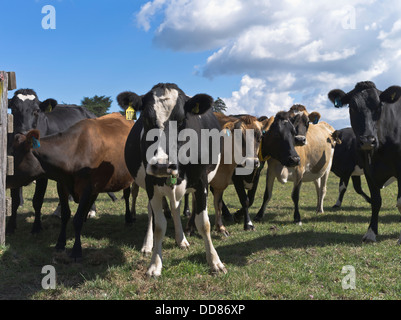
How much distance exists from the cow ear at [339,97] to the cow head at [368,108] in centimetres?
22

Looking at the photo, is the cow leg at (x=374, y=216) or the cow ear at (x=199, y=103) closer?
the cow ear at (x=199, y=103)

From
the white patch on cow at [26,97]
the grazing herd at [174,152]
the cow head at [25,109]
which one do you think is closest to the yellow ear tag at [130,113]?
the grazing herd at [174,152]

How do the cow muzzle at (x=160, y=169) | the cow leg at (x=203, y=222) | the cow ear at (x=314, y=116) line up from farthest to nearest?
the cow ear at (x=314, y=116) → the cow leg at (x=203, y=222) → the cow muzzle at (x=160, y=169)

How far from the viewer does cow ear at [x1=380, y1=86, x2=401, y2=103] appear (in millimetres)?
6121

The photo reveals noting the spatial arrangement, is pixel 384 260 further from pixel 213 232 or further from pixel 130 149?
pixel 130 149

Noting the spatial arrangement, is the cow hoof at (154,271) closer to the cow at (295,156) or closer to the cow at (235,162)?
the cow at (235,162)

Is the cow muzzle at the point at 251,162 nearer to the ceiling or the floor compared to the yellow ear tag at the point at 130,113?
nearer to the floor

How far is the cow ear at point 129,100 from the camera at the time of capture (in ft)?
15.4

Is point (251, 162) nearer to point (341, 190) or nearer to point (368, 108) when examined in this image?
point (368, 108)

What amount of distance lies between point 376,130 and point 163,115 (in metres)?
3.72

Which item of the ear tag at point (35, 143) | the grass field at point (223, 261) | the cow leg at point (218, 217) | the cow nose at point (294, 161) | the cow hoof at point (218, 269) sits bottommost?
the grass field at point (223, 261)

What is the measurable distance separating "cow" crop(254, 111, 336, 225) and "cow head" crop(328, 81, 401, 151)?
155 centimetres

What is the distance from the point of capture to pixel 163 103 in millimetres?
4473

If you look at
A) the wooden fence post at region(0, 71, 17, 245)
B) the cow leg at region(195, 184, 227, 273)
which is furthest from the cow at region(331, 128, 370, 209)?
the wooden fence post at region(0, 71, 17, 245)
